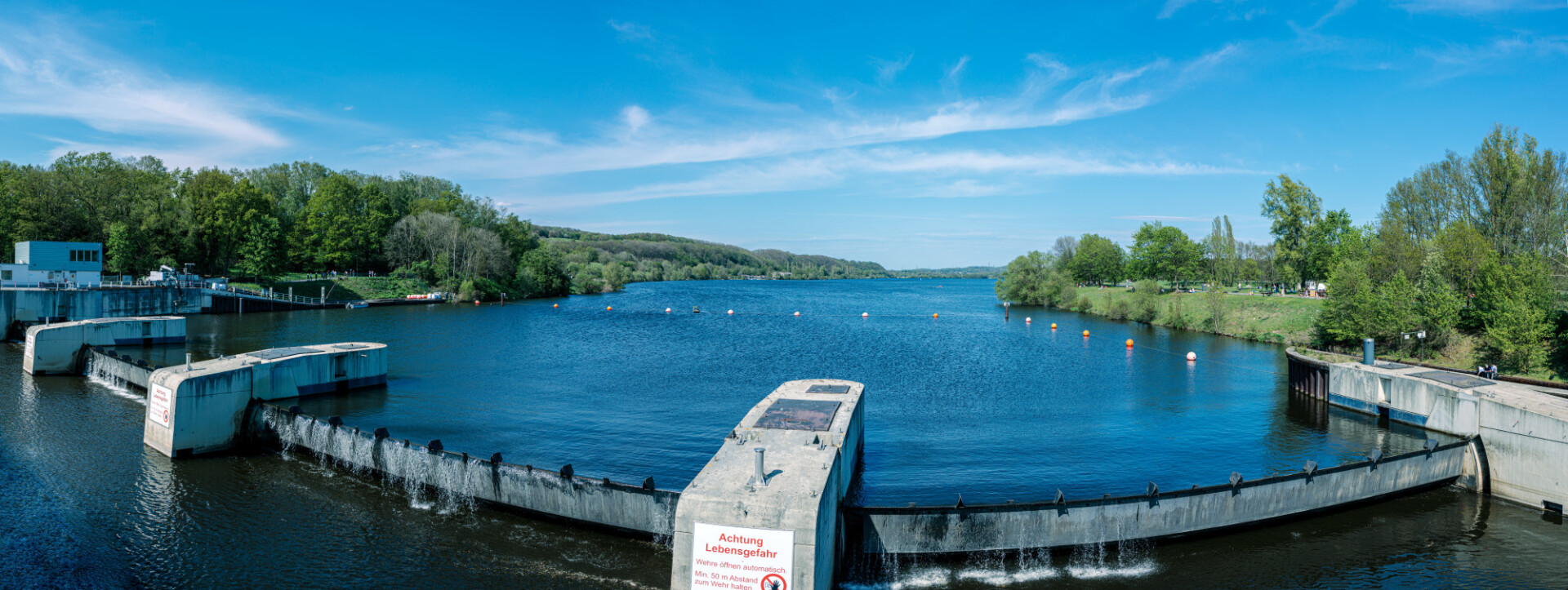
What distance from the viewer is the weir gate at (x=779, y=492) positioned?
13.7m

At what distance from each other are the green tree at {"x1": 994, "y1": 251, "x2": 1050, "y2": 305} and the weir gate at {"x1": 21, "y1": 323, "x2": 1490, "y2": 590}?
341ft

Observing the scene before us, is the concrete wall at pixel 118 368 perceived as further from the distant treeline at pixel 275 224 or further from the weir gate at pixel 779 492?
the distant treeline at pixel 275 224

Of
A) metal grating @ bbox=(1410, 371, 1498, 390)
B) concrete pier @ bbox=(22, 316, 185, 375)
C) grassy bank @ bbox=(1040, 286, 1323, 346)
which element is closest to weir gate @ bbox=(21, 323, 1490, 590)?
metal grating @ bbox=(1410, 371, 1498, 390)

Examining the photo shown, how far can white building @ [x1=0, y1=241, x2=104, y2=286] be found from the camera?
215 ft

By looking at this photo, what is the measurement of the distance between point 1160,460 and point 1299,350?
26.9 metres

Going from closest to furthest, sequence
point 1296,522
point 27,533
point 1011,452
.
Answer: point 27,533 → point 1296,522 → point 1011,452

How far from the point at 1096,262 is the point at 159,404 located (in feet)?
469

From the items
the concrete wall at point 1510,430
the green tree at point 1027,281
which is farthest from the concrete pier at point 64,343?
the green tree at point 1027,281

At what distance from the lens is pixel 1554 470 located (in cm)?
2241

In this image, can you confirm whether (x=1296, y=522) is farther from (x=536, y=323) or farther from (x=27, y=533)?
(x=536, y=323)

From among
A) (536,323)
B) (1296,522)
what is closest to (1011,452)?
(1296,522)

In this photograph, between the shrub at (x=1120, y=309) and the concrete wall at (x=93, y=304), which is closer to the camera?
the concrete wall at (x=93, y=304)

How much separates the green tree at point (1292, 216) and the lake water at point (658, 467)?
4177 cm

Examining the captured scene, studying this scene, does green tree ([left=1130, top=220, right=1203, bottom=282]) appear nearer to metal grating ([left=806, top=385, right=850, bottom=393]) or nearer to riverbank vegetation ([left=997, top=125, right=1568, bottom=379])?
riverbank vegetation ([left=997, top=125, right=1568, bottom=379])
